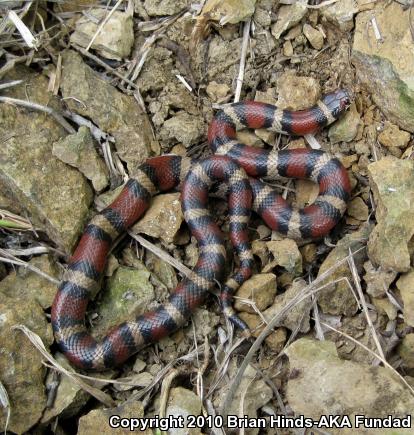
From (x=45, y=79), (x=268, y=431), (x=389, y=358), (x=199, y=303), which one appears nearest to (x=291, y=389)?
(x=268, y=431)

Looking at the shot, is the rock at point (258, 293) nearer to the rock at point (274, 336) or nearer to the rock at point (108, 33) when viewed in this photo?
the rock at point (274, 336)

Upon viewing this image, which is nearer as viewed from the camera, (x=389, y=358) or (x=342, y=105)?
(x=389, y=358)

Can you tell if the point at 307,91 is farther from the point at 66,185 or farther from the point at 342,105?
the point at 66,185

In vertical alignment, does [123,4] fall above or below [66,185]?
above

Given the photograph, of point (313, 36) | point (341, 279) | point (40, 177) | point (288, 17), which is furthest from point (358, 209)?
point (40, 177)

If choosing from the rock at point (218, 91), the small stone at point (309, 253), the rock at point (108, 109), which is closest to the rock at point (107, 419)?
the small stone at point (309, 253)

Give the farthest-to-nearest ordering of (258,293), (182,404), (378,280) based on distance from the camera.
→ (258,293)
(378,280)
(182,404)

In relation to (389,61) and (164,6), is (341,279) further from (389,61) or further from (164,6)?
(164,6)
